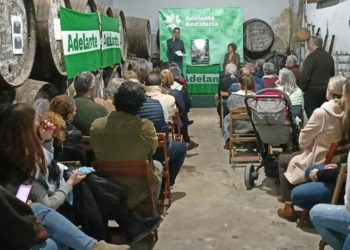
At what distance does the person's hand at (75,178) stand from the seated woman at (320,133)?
146cm

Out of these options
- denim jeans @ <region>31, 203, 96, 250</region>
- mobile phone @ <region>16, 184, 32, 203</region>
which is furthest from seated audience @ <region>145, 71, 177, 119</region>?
mobile phone @ <region>16, 184, 32, 203</region>

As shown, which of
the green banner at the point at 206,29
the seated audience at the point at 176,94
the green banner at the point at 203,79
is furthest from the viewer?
the green banner at the point at 206,29

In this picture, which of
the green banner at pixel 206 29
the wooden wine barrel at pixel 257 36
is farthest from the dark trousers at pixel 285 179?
the wooden wine barrel at pixel 257 36

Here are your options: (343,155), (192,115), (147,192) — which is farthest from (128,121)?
(192,115)

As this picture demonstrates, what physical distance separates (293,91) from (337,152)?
1.79 m

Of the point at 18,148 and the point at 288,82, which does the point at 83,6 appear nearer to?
the point at 288,82

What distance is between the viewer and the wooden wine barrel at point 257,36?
1052 centimetres

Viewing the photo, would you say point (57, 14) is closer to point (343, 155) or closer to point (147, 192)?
point (147, 192)

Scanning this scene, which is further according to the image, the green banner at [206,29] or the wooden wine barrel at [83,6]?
the green banner at [206,29]

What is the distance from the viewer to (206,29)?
33.8ft

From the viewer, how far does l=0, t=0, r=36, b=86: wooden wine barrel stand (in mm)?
3082

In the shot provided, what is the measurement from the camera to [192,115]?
854 centimetres

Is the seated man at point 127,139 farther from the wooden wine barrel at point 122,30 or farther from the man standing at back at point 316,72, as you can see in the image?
the wooden wine barrel at point 122,30

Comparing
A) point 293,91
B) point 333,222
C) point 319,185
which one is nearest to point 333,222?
point 333,222
